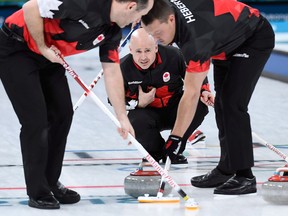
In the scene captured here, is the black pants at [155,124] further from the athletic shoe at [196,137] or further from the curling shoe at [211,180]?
the athletic shoe at [196,137]

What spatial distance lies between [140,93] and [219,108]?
0.85 m

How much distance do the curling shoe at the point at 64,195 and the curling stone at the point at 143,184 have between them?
0.28 meters

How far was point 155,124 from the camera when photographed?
18.0 ft

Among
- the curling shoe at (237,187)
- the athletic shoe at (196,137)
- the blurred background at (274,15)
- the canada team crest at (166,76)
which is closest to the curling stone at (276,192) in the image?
the curling shoe at (237,187)

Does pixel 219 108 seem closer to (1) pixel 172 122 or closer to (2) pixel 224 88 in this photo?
(2) pixel 224 88

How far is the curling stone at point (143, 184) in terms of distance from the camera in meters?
4.55

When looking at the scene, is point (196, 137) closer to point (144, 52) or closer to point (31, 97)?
point (144, 52)

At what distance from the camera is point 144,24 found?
4223mm

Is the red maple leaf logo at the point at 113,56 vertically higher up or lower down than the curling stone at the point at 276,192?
higher up

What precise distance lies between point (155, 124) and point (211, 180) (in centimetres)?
74

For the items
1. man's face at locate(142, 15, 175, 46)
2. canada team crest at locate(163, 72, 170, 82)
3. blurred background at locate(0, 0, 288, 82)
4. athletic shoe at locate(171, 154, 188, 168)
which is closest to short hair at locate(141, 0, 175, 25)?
man's face at locate(142, 15, 175, 46)

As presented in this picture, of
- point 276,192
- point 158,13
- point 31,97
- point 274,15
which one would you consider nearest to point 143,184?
point 276,192

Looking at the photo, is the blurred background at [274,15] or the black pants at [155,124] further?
the blurred background at [274,15]

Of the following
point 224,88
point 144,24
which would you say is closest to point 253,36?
point 224,88
